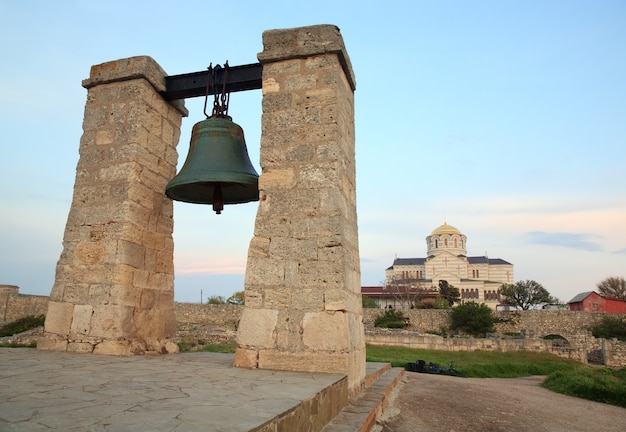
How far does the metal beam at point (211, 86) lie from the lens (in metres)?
4.61

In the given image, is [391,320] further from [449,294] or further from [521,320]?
[449,294]

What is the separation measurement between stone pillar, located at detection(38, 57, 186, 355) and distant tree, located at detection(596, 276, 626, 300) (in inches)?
2128

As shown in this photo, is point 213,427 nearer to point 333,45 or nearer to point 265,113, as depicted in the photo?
point 265,113

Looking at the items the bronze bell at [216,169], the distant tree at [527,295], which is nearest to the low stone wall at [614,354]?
the bronze bell at [216,169]

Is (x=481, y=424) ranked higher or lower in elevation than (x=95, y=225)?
lower

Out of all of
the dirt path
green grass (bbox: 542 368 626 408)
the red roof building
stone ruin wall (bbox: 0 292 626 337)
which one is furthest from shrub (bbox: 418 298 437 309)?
the dirt path

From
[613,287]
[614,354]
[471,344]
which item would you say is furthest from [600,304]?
[471,344]

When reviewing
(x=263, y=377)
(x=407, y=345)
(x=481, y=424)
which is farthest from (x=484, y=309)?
(x=263, y=377)

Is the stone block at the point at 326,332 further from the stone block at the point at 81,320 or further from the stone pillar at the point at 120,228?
the stone block at the point at 81,320

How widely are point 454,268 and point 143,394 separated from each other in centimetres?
7052

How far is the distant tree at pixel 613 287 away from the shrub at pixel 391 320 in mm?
28888

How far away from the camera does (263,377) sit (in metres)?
2.97

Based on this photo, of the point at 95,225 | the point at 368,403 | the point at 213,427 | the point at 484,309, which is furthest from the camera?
the point at 484,309

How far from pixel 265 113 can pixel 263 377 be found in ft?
7.84
